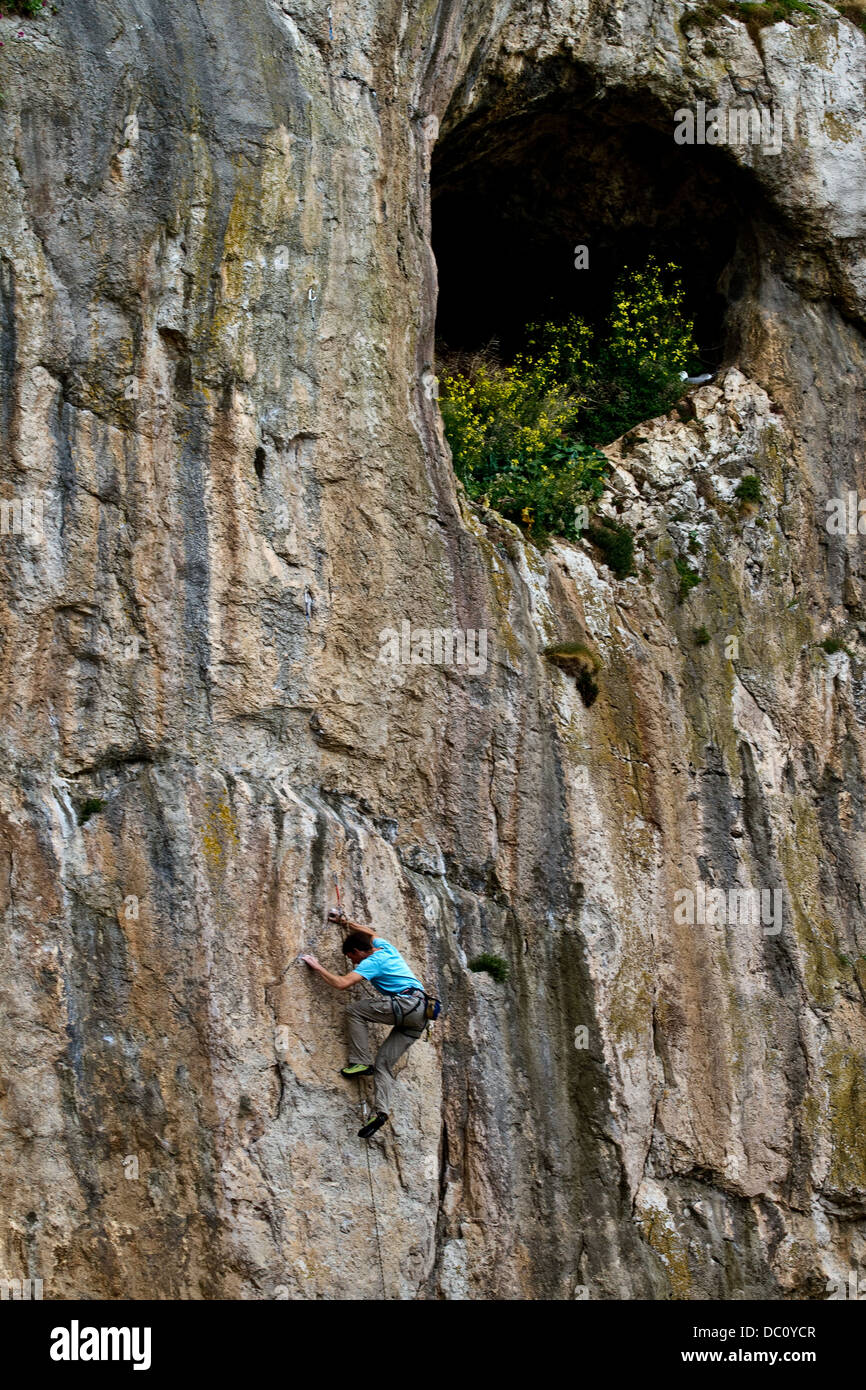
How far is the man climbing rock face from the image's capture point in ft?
31.9

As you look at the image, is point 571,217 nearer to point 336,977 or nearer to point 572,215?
point 572,215

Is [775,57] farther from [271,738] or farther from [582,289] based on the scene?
[271,738]

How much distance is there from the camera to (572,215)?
1409 centimetres

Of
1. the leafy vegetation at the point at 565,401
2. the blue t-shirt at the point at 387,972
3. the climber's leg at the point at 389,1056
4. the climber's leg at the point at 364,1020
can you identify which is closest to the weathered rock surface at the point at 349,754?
the climber's leg at the point at 364,1020

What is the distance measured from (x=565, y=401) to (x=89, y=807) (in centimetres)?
647

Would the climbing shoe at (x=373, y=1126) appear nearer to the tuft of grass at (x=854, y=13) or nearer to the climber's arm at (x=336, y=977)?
the climber's arm at (x=336, y=977)

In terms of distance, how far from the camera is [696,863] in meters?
11.6

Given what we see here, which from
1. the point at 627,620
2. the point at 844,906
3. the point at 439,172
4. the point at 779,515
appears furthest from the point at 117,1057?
the point at 439,172

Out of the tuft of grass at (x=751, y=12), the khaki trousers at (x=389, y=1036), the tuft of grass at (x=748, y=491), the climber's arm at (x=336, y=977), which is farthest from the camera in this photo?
the tuft of grass at (x=751, y=12)

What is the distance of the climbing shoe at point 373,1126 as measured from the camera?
974cm

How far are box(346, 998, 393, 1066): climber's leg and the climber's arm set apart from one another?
0.21 meters

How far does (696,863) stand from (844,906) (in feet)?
5.47

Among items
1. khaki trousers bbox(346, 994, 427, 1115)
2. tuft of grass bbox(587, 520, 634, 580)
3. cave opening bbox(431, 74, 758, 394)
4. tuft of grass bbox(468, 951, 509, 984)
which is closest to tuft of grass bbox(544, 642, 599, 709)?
tuft of grass bbox(587, 520, 634, 580)

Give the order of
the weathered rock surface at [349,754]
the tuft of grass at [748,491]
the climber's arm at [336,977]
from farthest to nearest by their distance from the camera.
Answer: the tuft of grass at [748,491] < the climber's arm at [336,977] < the weathered rock surface at [349,754]
